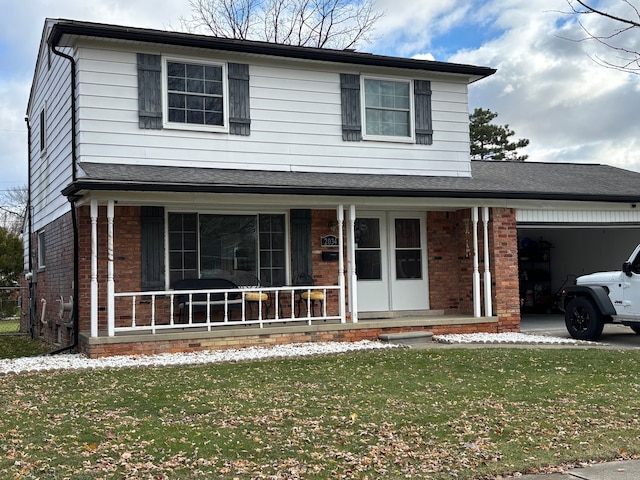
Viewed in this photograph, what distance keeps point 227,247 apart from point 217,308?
3.82 feet

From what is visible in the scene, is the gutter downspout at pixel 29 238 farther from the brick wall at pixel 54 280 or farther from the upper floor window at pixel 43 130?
the upper floor window at pixel 43 130

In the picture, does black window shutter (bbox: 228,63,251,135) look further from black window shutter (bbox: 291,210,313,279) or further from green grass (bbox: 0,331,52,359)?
green grass (bbox: 0,331,52,359)

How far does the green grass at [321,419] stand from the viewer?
206 inches

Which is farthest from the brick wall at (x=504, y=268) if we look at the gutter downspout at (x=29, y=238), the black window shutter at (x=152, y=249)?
the gutter downspout at (x=29, y=238)

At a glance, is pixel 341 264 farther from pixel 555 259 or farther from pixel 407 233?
pixel 555 259

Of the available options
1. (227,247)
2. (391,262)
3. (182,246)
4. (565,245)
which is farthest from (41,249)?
(565,245)

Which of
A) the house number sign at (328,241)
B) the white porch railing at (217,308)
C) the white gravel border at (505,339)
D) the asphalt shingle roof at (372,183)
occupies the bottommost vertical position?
the white gravel border at (505,339)

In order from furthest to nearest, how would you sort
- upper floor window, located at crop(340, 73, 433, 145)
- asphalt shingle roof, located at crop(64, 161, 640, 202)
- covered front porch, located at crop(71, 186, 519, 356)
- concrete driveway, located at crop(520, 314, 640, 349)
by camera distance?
upper floor window, located at crop(340, 73, 433, 145)
concrete driveway, located at crop(520, 314, 640, 349)
covered front porch, located at crop(71, 186, 519, 356)
asphalt shingle roof, located at crop(64, 161, 640, 202)

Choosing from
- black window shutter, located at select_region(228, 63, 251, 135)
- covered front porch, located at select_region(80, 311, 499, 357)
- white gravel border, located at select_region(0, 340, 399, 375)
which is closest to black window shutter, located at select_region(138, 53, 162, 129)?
black window shutter, located at select_region(228, 63, 251, 135)

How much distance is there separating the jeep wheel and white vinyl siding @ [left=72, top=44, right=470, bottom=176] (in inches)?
140

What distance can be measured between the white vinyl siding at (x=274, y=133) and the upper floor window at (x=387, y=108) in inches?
12.6

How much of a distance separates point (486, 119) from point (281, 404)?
37354 mm

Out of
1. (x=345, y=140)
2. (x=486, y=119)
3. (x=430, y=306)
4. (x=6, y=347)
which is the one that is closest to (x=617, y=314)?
(x=430, y=306)

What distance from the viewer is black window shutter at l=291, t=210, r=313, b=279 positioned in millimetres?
13172
